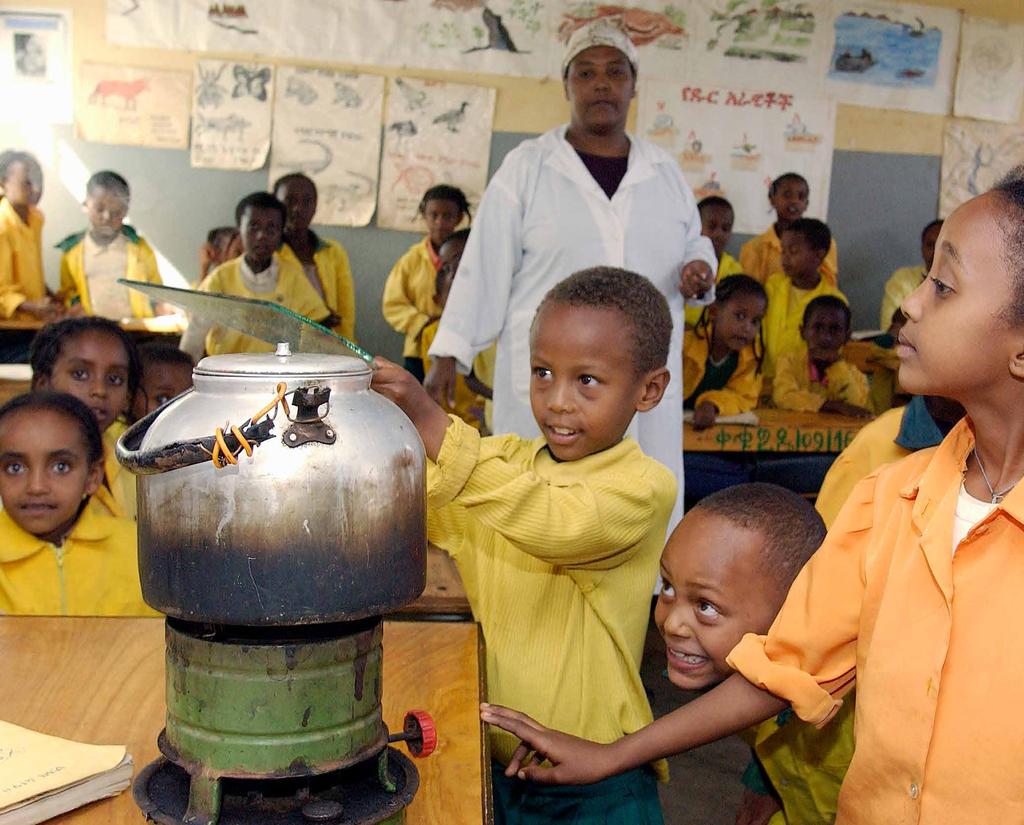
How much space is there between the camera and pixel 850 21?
735 centimetres

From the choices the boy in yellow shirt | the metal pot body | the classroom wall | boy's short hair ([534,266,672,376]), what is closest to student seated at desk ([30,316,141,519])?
boy's short hair ([534,266,672,376])

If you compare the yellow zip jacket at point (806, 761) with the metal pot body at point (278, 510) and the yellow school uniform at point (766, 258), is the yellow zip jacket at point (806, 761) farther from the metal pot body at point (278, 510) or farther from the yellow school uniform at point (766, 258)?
the yellow school uniform at point (766, 258)

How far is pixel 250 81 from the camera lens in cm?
666

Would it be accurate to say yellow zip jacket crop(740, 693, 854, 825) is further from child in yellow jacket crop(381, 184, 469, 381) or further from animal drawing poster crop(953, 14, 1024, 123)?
animal drawing poster crop(953, 14, 1024, 123)

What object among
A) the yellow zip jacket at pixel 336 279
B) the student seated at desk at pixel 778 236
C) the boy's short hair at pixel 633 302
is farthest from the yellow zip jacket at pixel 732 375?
the boy's short hair at pixel 633 302

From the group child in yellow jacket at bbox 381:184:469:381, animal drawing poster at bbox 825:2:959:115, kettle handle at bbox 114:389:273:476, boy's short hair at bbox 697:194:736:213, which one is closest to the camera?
kettle handle at bbox 114:389:273:476

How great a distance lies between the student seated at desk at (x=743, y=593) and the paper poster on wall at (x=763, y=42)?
5.87 metres

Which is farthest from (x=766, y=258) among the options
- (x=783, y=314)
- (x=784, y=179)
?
(x=783, y=314)

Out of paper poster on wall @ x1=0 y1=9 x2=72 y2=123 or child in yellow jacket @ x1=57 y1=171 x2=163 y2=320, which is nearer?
child in yellow jacket @ x1=57 y1=171 x2=163 y2=320

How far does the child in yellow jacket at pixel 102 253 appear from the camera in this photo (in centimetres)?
629

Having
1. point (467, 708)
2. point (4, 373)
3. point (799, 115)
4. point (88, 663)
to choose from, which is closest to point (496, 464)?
point (467, 708)

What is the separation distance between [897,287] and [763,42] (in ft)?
5.66

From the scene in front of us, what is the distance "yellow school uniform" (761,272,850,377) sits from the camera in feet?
19.2

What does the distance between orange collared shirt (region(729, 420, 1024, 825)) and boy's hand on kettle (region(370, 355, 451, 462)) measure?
1.48 ft
